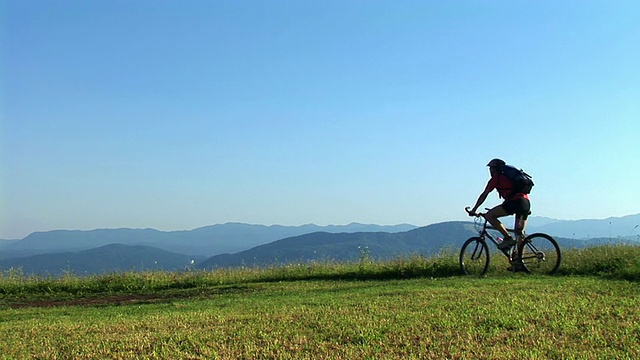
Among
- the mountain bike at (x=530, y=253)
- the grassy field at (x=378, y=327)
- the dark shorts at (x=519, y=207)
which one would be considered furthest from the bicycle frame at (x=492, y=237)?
the grassy field at (x=378, y=327)

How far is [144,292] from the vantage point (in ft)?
53.6

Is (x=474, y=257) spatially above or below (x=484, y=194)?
below

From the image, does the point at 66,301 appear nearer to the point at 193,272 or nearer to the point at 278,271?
the point at 193,272

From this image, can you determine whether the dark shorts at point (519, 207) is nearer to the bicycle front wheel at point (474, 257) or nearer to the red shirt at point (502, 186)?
the red shirt at point (502, 186)

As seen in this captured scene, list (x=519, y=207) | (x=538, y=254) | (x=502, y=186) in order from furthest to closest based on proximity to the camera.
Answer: (x=502, y=186)
(x=538, y=254)
(x=519, y=207)

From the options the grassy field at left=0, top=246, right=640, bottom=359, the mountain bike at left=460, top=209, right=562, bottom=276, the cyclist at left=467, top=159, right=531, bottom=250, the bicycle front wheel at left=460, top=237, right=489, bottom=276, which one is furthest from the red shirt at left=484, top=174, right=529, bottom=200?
the grassy field at left=0, top=246, right=640, bottom=359

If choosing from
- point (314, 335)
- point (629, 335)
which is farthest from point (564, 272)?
point (314, 335)

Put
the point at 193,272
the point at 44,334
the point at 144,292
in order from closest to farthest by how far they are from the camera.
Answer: the point at 44,334
the point at 144,292
the point at 193,272

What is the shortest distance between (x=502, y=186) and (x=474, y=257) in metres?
2.11

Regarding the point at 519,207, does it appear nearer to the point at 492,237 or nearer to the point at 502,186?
the point at 502,186

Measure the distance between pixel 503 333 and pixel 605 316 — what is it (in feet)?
5.49

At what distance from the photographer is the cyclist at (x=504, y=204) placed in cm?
1341

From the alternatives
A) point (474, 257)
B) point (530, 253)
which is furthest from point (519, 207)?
point (474, 257)

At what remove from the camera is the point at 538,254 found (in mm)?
13539
